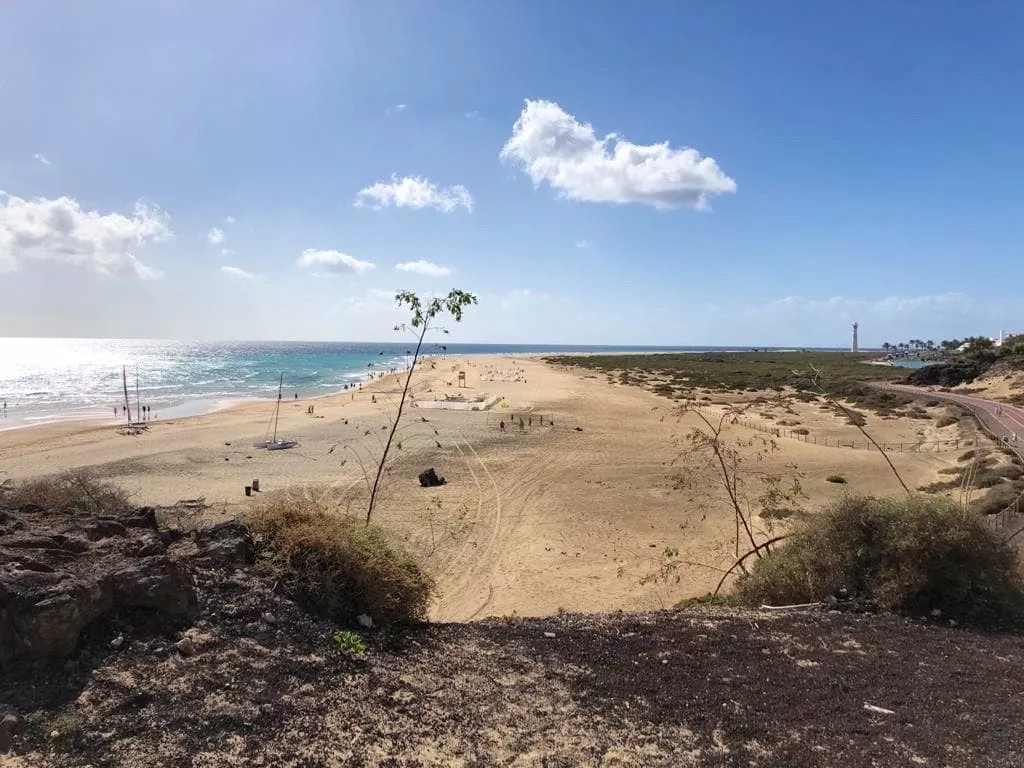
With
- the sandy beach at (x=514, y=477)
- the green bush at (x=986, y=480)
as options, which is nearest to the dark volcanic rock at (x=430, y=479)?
the sandy beach at (x=514, y=477)

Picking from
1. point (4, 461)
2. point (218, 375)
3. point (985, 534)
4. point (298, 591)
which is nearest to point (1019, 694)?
point (985, 534)

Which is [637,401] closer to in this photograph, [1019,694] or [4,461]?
[4,461]

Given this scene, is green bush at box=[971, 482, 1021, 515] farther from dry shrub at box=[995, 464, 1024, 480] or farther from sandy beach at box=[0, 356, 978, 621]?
sandy beach at box=[0, 356, 978, 621]

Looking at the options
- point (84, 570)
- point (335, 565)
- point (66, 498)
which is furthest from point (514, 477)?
point (84, 570)

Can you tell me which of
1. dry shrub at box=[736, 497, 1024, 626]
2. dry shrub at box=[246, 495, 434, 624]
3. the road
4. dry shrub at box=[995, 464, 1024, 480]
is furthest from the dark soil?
the road

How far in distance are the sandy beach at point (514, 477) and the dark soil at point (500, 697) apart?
15.2 ft

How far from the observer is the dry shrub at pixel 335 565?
6293 millimetres

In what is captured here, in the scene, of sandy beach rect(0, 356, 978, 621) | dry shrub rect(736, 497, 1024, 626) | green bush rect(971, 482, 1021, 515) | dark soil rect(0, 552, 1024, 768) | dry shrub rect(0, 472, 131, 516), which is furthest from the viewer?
green bush rect(971, 482, 1021, 515)

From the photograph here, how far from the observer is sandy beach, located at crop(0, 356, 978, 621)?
13141mm

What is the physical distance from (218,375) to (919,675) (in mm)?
96656

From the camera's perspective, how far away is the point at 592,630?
6980mm

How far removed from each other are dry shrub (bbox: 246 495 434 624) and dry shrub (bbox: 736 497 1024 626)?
5.59 m

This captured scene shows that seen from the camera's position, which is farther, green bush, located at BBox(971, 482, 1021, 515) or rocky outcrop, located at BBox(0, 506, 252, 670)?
green bush, located at BBox(971, 482, 1021, 515)

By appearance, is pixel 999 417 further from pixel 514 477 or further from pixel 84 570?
pixel 84 570
